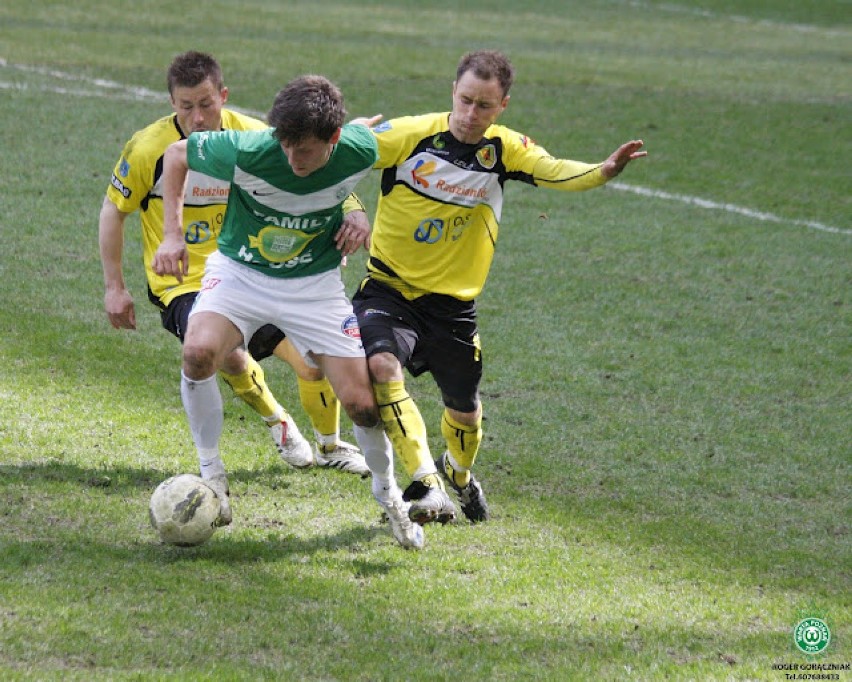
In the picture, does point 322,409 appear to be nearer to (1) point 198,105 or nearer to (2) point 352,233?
(2) point 352,233

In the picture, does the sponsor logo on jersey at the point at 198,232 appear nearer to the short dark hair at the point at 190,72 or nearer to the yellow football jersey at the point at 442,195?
the short dark hair at the point at 190,72

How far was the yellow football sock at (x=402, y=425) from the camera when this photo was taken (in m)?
5.84

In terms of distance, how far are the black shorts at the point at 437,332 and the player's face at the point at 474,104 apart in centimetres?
82

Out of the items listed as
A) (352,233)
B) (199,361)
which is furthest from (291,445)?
(352,233)

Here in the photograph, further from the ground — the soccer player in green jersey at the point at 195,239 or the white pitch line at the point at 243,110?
the soccer player in green jersey at the point at 195,239

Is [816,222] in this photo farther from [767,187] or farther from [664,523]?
[664,523]

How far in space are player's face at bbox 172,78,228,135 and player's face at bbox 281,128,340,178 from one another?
44.7 inches

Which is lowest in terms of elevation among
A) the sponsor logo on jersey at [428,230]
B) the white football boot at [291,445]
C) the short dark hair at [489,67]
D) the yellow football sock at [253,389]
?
the white football boot at [291,445]

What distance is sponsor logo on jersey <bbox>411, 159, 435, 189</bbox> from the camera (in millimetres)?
6449

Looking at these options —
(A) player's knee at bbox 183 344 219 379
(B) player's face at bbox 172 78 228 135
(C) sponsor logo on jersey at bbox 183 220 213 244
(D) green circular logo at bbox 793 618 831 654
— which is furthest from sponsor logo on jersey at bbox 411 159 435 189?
(D) green circular logo at bbox 793 618 831 654

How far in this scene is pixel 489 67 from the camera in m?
6.33

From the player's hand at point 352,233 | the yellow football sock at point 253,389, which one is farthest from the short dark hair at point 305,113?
the yellow football sock at point 253,389

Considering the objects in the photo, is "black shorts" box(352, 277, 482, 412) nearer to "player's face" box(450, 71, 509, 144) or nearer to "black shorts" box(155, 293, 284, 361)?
"black shorts" box(155, 293, 284, 361)

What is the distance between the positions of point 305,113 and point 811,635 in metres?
2.88
